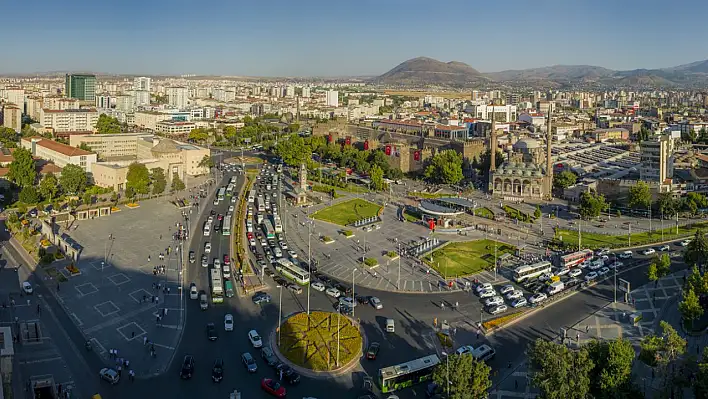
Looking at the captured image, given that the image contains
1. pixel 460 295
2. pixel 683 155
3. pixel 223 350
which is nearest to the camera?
pixel 223 350

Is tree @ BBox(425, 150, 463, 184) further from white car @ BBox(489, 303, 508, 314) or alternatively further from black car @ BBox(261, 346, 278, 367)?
black car @ BBox(261, 346, 278, 367)

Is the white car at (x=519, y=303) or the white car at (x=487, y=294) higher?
the white car at (x=487, y=294)

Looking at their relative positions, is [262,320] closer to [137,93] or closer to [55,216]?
[55,216]

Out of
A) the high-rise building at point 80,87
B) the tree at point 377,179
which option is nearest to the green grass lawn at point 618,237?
the tree at point 377,179

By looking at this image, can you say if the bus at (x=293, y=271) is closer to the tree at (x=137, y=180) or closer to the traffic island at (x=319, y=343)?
the traffic island at (x=319, y=343)

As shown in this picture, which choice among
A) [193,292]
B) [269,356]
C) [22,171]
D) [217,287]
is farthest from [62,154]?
[269,356]

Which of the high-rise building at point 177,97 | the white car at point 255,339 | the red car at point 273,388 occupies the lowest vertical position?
the red car at point 273,388

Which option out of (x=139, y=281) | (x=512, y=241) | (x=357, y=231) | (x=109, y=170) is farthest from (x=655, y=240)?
(x=109, y=170)
